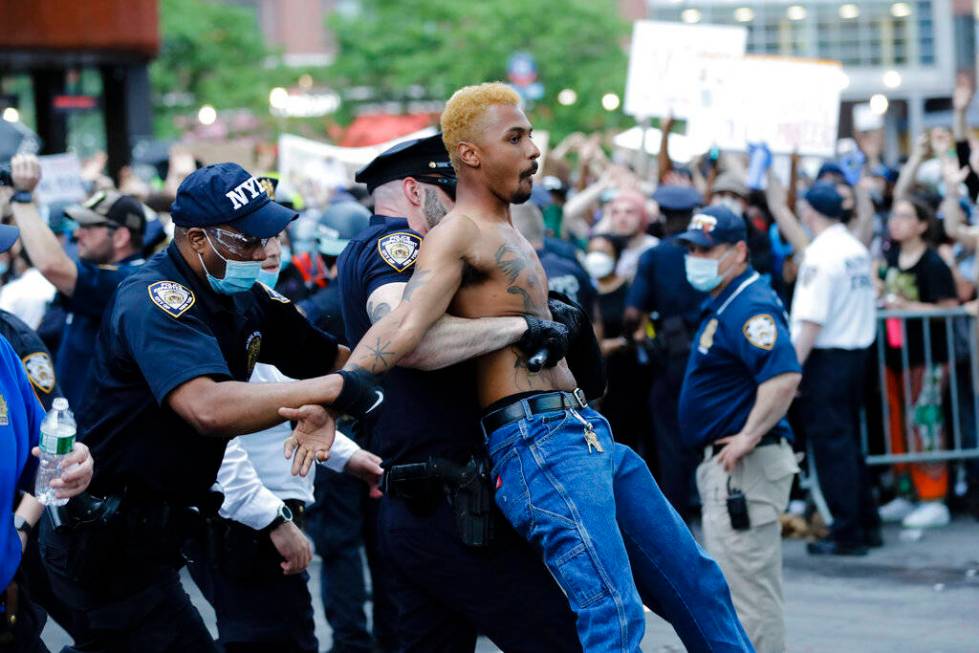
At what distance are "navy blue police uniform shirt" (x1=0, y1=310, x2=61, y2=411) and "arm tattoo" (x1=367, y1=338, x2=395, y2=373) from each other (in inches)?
71.4

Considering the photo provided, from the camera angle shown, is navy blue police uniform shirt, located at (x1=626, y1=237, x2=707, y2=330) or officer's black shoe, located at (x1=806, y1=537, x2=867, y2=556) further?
navy blue police uniform shirt, located at (x1=626, y1=237, x2=707, y2=330)

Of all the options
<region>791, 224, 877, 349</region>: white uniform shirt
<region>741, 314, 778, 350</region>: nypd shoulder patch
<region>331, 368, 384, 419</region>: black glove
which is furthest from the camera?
<region>791, 224, 877, 349</region>: white uniform shirt

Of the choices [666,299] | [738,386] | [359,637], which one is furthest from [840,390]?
[359,637]

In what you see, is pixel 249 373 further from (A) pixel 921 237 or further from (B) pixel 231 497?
(A) pixel 921 237

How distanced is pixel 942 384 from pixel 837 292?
169 cm

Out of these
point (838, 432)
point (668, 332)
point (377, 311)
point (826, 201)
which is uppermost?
point (826, 201)

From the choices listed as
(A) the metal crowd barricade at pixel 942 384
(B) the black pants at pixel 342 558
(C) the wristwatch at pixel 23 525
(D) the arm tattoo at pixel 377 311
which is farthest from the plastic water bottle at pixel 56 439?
(A) the metal crowd barricade at pixel 942 384

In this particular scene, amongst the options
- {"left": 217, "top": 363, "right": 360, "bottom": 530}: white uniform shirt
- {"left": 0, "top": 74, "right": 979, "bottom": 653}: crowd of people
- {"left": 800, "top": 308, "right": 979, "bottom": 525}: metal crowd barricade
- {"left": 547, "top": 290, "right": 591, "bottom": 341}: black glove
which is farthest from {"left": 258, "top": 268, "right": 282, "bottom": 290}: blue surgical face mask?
{"left": 800, "top": 308, "right": 979, "bottom": 525}: metal crowd barricade

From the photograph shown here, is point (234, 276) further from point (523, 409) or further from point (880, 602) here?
point (880, 602)

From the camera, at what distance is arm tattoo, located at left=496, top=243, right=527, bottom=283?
452cm

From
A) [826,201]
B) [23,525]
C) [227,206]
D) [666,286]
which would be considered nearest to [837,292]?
[826,201]

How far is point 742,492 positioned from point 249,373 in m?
2.72

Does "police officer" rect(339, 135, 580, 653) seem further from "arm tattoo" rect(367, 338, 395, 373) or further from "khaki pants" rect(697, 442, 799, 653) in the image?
"khaki pants" rect(697, 442, 799, 653)

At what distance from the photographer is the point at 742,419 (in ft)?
22.5
